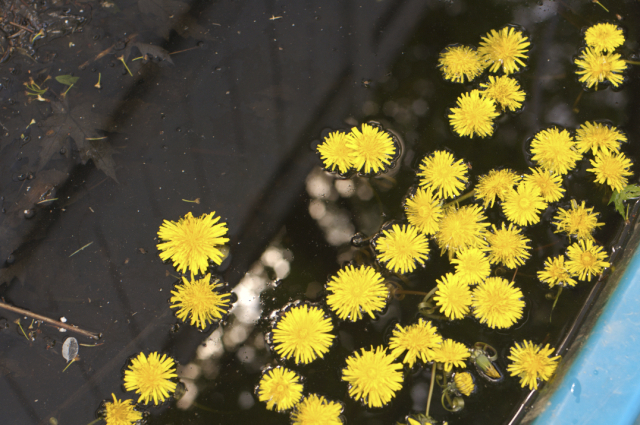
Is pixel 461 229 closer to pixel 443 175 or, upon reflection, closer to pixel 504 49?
pixel 443 175

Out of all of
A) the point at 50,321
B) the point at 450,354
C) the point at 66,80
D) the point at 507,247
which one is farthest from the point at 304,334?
the point at 66,80

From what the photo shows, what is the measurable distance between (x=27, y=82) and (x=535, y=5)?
2547 mm

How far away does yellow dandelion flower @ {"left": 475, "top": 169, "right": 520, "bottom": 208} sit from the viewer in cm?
161

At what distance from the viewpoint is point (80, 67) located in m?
1.84

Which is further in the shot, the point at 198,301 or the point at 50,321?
the point at 50,321

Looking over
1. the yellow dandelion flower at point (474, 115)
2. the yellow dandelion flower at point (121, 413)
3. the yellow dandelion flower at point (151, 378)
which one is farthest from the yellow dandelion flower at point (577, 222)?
the yellow dandelion flower at point (121, 413)

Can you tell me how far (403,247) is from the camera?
153 centimetres

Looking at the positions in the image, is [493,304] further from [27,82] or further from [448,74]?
[27,82]

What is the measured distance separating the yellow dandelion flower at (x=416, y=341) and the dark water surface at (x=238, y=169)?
3.6 inches

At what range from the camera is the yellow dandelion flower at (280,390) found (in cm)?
148

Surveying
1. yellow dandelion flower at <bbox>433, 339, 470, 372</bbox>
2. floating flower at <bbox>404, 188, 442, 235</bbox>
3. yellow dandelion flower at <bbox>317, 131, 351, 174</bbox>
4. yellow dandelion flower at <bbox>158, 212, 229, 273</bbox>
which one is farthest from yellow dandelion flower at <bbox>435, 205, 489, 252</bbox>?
yellow dandelion flower at <bbox>158, 212, 229, 273</bbox>

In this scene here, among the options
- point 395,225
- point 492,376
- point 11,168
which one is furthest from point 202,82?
point 492,376

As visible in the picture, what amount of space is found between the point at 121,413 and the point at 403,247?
4.38 ft

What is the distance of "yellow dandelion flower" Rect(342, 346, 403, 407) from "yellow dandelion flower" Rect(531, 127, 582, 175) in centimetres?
110
